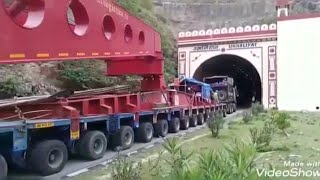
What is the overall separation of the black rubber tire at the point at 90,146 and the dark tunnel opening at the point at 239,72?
81.1 feet

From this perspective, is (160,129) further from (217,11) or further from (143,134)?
(217,11)

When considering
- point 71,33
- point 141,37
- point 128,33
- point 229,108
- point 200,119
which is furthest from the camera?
point 229,108

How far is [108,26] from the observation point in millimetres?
11055

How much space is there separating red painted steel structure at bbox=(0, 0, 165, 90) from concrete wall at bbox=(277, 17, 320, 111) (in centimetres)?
1918

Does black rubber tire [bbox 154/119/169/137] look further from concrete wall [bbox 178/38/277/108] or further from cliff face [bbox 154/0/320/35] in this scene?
cliff face [bbox 154/0/320/35]

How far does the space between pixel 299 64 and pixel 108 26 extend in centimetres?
2276

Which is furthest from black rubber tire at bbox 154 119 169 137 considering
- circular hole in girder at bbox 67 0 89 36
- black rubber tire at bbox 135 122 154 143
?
circular hole in girder at bbox 67 0 89 36

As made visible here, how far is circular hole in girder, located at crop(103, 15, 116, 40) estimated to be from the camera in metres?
10.8

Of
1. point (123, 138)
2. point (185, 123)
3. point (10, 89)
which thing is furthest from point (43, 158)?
point (185, 123)

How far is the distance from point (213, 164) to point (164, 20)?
3983cm

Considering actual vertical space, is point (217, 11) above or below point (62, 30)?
above

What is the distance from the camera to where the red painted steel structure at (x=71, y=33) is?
7.30 m

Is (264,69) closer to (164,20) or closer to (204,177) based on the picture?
(164,20)

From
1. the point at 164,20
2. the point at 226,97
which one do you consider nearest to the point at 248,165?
the point at 226,97
